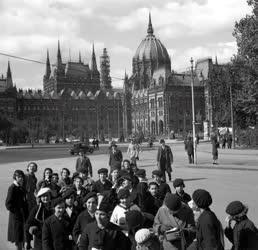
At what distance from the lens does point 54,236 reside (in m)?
6.00

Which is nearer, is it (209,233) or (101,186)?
(209,233)

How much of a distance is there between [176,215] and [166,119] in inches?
5392

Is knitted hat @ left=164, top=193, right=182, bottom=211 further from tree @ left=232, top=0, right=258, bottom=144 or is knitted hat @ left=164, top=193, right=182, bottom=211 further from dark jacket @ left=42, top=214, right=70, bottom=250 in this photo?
tree @ left=232, top=0, right=258, bottom=144

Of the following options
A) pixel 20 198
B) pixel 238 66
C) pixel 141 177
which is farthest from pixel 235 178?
pixel 238 66

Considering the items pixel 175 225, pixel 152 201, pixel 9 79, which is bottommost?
pixel 175 225

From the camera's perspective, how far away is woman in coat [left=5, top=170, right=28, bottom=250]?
7859mm

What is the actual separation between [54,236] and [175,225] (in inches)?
61.8

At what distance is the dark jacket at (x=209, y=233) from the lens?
5.46 metres

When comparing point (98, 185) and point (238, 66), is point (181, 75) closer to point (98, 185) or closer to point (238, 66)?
point (238, 66)

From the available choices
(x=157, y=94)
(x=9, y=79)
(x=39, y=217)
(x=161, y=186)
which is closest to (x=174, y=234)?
(x=39, y=217)

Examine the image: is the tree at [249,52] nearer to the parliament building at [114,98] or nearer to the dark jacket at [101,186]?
the dark jacket at [101,186]

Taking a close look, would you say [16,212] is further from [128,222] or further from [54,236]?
[128,222]

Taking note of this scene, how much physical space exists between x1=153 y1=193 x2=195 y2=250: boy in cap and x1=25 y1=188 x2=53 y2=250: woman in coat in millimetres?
1696

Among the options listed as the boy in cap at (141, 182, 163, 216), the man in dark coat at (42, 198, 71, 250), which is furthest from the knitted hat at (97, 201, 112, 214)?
the boy in cap at (141, 182, 163, 216)
